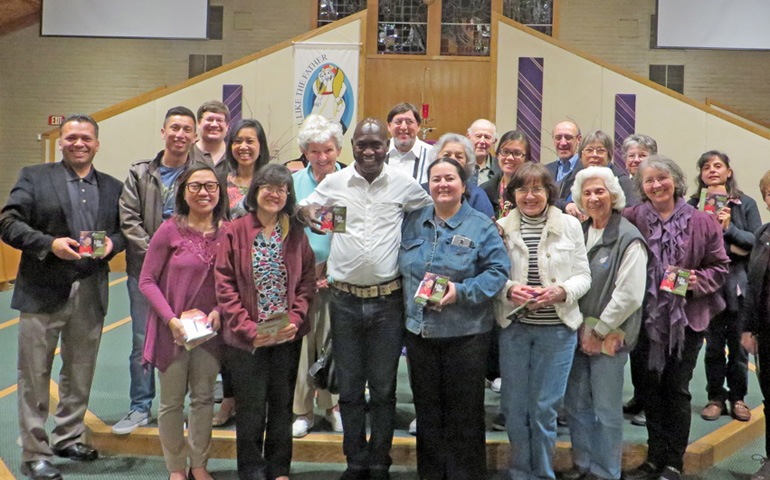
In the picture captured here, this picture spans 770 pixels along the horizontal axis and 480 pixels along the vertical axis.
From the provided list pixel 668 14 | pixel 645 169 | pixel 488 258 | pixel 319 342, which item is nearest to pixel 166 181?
pixel 319 342

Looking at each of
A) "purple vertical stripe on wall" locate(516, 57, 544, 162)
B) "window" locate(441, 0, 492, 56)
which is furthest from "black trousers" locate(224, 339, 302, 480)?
"window" locate(441, 0, 492, 56)

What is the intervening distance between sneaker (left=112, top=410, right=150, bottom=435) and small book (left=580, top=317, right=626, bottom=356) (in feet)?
8.34

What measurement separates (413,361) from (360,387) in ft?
0.98

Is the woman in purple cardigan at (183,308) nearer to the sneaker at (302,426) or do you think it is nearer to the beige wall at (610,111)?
the sneaker at (302,426)

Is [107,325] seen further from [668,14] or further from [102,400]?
[668,14]

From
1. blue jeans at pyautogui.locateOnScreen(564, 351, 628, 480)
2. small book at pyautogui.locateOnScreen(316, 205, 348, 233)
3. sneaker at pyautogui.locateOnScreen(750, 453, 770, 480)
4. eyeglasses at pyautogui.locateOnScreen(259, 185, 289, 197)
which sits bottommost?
sneaker at pyautogui.locateOnScreen(750, 453, 770, 480)

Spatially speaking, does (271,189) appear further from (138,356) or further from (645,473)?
(645,473)

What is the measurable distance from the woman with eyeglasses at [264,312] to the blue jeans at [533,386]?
1.04 m

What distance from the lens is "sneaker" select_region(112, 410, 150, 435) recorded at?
387cm

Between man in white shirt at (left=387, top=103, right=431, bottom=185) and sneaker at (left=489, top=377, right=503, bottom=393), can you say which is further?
sneaker at (left=489, top=377, right=503, bottom=393)

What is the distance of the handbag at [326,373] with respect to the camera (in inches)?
143

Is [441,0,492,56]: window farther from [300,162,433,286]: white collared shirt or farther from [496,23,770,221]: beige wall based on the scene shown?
[300,162,433,286]: white collared shirt

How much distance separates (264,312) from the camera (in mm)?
3268

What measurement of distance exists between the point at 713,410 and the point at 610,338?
1604 millimetres
